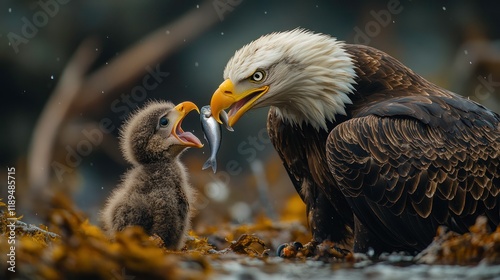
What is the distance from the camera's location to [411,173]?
5098 mm

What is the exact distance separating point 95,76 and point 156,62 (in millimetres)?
787

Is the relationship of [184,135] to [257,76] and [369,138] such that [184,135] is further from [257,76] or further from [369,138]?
[369,138]

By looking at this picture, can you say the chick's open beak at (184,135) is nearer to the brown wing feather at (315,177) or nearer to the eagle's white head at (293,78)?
the eagle's white head at (293,78)

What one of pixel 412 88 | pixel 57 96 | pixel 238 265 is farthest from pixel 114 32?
pixel 238 265

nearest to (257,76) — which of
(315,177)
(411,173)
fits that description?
(315,177)

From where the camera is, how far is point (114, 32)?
1098cm

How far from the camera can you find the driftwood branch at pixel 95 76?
1016 centimetres

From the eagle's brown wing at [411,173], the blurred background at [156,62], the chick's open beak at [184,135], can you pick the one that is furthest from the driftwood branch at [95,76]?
the eagle's brown wing at [411,173]

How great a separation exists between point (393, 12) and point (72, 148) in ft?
14.5

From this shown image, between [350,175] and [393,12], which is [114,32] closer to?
[393,12]

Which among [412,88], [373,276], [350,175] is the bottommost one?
[373,276]

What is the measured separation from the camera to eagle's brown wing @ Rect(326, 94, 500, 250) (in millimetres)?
5094

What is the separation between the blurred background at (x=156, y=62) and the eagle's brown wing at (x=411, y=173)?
14.6 ft

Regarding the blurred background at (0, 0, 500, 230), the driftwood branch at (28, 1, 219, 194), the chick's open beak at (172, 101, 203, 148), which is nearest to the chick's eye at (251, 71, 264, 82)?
the chick's open beak at (172, 101, 203, 148)
